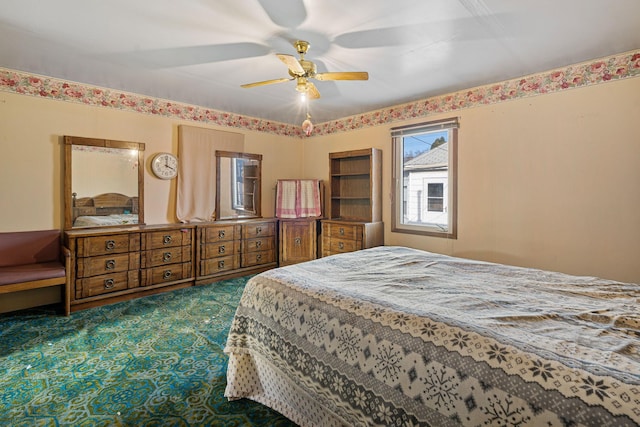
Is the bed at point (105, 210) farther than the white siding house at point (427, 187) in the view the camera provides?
No

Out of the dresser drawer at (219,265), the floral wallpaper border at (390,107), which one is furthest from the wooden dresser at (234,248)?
the floral wallpaper border at (390,107)

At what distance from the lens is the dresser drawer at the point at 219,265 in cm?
394

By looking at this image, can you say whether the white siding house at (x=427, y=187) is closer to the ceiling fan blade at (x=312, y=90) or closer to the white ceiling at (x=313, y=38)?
the white ceiling at (x=313, y=38)

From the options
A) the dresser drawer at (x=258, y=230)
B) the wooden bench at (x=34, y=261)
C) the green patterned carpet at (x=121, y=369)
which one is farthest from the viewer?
the dresser drawer at (x=258, y=230)

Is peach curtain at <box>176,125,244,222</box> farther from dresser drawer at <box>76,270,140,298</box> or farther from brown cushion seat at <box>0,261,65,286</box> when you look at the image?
brown cushion seat at <box>0,261,65,286</box>

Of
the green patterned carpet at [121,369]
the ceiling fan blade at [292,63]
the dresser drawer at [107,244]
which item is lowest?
the green patterned carpet at [121,369]

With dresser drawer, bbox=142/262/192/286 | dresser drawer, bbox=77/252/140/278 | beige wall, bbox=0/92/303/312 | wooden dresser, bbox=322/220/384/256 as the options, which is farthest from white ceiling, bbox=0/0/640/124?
dresser drawer, bbox=142/262/192/286

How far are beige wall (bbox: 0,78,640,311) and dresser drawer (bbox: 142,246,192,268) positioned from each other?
55cm

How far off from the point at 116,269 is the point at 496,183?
413cm

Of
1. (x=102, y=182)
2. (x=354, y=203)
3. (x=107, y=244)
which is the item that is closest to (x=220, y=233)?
(x=107, y=244)

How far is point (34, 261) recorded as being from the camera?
3098 millimetres

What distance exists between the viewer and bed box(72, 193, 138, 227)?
3.35 meters

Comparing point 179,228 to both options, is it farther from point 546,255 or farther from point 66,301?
point 546,255

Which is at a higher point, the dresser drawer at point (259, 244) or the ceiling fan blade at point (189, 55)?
the ceiling fan blade at point (189, 55)
